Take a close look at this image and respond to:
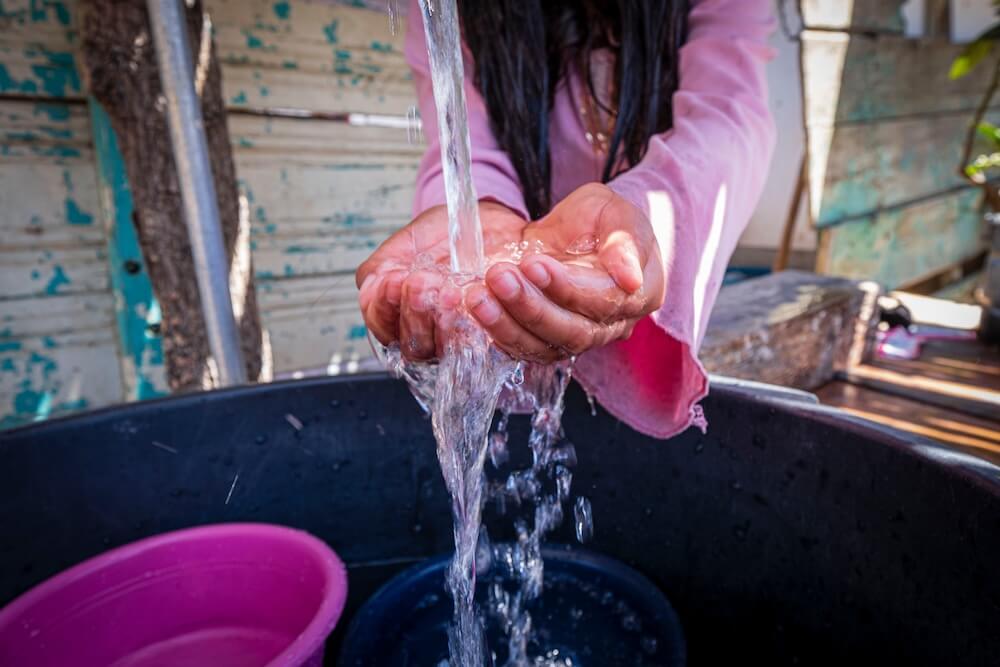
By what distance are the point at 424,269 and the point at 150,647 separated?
733 millimetres

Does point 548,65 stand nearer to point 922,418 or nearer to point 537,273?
point 537,273

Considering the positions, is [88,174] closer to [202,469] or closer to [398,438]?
[202,469]

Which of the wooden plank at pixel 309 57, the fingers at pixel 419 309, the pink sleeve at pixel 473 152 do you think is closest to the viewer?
the fingers at pixel 419 309

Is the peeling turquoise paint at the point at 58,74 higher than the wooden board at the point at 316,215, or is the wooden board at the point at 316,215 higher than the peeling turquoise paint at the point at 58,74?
the peeling turquoise paint at the point at 58,74

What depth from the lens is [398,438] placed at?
1.07m

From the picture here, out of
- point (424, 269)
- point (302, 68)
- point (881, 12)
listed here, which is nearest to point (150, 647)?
point (424, 269)

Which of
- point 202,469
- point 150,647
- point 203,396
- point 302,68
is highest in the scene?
point 302,68

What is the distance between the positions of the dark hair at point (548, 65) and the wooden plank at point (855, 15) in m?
2.69

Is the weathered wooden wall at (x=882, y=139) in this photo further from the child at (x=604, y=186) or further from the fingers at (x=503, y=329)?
the fingers at (x=503, y=329)

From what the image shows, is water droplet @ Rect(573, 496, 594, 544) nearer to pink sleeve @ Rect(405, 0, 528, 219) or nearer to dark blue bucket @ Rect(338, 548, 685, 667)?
dark blue bucket @ Rect(338, 548, 685, 667)

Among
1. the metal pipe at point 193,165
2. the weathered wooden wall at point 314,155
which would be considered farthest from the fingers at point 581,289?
the weathered wooden wall at point 314,155

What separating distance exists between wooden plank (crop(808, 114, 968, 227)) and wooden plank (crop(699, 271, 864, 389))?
3.67 feet

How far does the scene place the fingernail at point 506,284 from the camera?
58cm

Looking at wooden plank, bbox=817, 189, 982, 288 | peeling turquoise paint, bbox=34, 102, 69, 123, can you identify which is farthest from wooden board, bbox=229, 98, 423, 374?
wooden plank, bbox=817, 189, 982, 288
